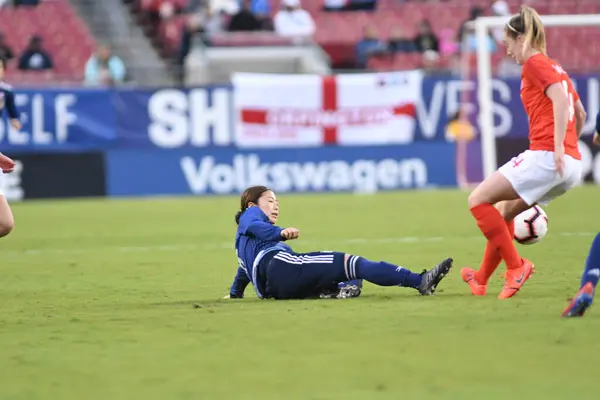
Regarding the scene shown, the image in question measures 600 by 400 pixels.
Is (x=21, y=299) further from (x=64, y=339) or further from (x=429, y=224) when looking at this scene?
(x=429, y=224)

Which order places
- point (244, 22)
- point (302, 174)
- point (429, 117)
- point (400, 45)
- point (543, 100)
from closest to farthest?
point (543, 100) → point (302, 174) → point (429, 117) → point (400, 45) → point (244, 22)

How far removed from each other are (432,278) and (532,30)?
1.87m

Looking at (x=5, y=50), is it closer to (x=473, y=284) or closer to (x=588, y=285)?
(x=473, y=284)

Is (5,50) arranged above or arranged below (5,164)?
below

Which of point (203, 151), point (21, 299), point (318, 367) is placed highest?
point (318, 367)

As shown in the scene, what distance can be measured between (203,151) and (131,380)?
17.3 m

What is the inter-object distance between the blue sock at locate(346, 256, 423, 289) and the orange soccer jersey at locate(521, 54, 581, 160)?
128 centimetres

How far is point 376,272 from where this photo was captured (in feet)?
27.1

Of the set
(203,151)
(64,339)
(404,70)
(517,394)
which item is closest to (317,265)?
(64,339)

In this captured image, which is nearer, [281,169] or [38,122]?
[38,122]

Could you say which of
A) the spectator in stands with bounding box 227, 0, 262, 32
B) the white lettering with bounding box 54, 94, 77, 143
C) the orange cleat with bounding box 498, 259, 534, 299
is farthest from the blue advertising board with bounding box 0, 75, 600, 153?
the orange cleat with bounding box 498, 259, 534, 299

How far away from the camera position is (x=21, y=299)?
9.45m

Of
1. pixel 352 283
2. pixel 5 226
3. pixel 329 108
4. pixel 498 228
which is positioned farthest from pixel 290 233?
pixel 329 108

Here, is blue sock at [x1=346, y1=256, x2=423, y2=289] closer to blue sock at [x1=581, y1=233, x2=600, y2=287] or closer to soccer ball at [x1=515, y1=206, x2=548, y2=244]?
soccer ball at [x1=515, y1=206, x2=548, y2=244]
